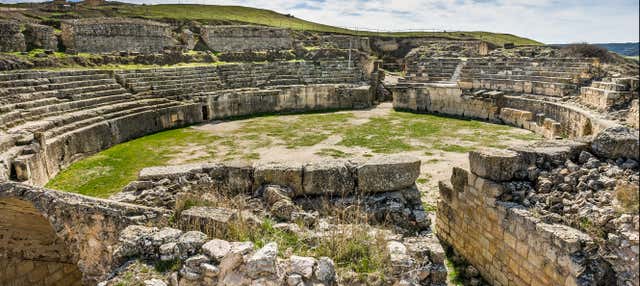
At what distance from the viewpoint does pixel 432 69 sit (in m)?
21.8

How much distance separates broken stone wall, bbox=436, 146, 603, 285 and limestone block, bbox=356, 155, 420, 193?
96cm

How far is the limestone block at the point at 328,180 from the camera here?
6176 millimetres

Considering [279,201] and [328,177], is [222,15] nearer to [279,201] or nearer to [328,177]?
[328,177]

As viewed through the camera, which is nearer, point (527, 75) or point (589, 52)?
point (527, 75)

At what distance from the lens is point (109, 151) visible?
1279cm

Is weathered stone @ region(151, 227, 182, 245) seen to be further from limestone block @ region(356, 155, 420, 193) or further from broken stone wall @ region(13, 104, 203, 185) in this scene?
broken stone wall @ region(13, 104, 203, 185)

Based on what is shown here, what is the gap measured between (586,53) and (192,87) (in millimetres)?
21456

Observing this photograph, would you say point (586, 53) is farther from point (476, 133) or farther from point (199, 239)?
point (199, 239)

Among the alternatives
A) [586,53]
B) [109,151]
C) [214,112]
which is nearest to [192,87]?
[214,112]

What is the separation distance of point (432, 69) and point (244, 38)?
11763 millimetres

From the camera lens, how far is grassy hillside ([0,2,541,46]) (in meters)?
30.8

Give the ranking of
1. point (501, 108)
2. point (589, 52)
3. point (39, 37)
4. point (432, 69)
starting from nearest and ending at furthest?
point (501, 108) < point (39, 37) < point (432, 69) < point (589, 52)

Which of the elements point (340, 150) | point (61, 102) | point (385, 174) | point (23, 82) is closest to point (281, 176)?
point (385, 174)

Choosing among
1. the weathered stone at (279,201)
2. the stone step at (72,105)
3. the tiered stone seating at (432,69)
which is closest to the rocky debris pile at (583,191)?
the weathered stone at (279,201)
